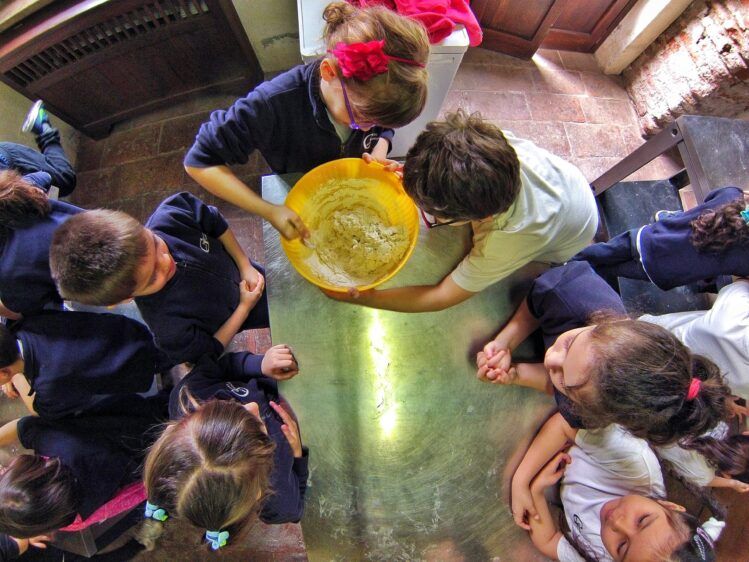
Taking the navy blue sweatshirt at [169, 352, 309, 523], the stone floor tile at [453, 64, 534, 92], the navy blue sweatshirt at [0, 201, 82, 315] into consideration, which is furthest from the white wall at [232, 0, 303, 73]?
the navy blue sweatshirt at [169, 352, 309, 523]

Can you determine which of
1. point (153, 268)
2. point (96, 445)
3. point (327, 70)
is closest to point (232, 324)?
point (153, 268)

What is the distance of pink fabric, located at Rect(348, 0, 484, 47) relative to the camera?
1.64m

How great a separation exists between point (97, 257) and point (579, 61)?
10.5 ft

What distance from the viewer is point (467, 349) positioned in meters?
1.43

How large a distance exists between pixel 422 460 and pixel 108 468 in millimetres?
1124

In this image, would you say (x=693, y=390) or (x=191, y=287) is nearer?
(x=693, y=390)

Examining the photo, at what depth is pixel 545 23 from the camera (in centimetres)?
261

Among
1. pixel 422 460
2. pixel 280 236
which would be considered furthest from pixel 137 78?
pixel 422 460

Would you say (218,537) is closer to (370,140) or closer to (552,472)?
(552,472)

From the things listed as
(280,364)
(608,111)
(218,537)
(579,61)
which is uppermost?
(579,61)

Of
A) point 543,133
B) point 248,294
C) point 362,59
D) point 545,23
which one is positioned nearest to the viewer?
point 362,59

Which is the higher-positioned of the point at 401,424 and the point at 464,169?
the point at 464,169

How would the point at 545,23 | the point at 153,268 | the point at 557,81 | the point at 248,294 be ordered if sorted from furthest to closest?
the point at 557,81
the point at 545,23
the point at 248,294
the point at 153,268

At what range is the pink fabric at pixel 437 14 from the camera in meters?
1.64
